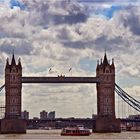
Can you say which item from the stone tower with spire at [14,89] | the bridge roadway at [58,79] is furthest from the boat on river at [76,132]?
the stone tower with spire at [14,89]

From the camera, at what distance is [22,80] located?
643ft

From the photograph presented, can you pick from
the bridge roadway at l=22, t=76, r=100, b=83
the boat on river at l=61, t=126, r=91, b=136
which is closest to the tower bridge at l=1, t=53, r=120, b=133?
the bridge roadway at l=22, t=76, r=100, b=83

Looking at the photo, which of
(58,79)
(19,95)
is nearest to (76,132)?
(58,79)

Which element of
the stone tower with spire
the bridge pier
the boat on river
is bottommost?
the boat on river

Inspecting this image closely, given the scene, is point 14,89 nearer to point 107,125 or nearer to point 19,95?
point 19,95

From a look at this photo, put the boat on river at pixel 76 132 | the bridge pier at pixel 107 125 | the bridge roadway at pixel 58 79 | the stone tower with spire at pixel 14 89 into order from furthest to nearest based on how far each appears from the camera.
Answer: the stone tower with spire at pixel 14 89 → the bridge pier at pixel 107 125 → the bridge roadway at pixel 58 79 → the boat on river at pixel 76 132

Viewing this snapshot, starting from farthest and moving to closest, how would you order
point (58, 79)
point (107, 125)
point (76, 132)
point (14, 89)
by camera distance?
point (14, 89) < point (107, 125) < point (58, 79) < point (76, 132)

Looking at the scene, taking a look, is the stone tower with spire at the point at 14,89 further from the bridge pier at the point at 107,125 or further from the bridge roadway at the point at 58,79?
the bridge pier at the point at 107,125

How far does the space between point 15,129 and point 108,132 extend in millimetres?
20788

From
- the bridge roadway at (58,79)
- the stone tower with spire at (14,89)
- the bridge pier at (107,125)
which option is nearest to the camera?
the bridge roadway at (58,79)

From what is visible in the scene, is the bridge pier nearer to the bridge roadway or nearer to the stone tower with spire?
the bridge roadway

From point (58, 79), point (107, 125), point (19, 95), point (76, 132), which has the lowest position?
point (76, 132)

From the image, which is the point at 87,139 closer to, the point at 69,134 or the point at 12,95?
the point at 69,134

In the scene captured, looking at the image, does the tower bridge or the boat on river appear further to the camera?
the tower bridge
